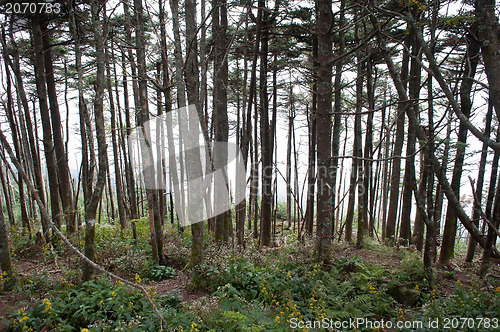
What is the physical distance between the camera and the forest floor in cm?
341

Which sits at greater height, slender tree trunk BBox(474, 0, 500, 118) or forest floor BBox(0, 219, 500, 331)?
slender tree trunk BBox(474, 0, 500, 118)

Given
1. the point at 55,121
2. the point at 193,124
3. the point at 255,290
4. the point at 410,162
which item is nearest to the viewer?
the point at 255,290

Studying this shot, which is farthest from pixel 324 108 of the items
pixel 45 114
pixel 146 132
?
pixel 45 114

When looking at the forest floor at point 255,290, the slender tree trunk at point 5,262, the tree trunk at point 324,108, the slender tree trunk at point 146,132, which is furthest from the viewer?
the slender tree trunk at point 146,132

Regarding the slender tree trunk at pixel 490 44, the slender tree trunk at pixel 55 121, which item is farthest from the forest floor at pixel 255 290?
the slender tree trunk at pixel 490 44

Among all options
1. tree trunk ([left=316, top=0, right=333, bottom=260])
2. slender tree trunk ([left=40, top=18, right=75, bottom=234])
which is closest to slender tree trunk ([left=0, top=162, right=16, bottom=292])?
slender tree trunk ([left=40, top=18, right=75, bottom=234])

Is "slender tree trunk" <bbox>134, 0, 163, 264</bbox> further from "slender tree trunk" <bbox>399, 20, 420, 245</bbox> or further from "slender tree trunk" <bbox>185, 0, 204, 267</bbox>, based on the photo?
"slender tree trunk" <bbox>399, 20, 420, 245</bbox>

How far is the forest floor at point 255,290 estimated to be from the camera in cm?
341

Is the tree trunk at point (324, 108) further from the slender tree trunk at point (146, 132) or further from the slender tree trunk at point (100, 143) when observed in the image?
the slender tree trunk at point (100, 143)

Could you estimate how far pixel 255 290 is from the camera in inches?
183

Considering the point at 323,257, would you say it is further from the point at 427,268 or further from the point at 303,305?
the point at 427,268

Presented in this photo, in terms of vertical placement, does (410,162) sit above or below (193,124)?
below

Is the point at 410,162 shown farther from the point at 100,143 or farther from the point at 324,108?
the point at 100,143

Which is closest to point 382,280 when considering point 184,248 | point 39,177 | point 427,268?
point 427,268
